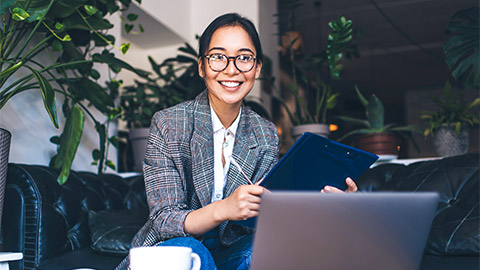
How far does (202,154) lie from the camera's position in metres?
1.32

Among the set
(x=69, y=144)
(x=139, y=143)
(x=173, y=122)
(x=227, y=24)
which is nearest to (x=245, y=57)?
(x=227, y=24)

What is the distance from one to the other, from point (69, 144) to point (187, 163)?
1.65 feet

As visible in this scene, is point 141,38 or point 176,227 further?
point 141,38

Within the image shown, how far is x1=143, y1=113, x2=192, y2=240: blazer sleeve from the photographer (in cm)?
110

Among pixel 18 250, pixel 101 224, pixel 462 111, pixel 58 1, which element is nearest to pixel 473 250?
pixel 462 111

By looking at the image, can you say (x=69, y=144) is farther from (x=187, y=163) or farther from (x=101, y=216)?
(x=187, y=163)

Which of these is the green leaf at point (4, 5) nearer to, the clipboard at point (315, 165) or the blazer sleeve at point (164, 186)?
the blazer sleeve at point (164, 186)

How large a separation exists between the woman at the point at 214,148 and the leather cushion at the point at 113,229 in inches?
16.8

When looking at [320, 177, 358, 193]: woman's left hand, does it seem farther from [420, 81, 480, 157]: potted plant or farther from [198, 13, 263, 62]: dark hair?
[420, 81, 480, 157]: potted plant

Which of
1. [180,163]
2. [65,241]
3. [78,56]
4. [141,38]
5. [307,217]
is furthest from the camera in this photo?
[141,38]

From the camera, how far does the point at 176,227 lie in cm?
108

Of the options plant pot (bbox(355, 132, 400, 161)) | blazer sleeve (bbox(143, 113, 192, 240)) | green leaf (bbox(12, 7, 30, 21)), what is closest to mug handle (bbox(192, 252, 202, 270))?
blazer sleeve (bbox(143, 113, 192, 240))

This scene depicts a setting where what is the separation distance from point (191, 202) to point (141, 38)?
2148 millimetres

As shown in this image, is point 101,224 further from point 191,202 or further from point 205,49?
point 205,49
